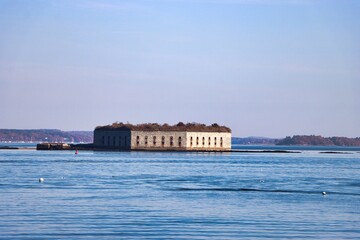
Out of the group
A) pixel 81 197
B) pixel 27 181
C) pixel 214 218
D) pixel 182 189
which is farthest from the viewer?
pixel 27 181

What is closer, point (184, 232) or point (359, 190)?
point (184, 232)

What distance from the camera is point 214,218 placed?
42.9 m

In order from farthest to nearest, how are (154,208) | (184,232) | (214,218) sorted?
1. (154,208)
2. (214,218)
3. (184,232)

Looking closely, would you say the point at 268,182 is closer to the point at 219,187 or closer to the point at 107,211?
the point at 219,187

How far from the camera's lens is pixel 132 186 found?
6844 centimetres

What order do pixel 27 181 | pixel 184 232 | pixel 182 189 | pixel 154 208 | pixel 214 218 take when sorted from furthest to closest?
pixel 27 181
pixel 182 189
pixel 154 208
pixel 214 218
pixel 184 232

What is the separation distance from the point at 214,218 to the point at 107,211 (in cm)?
628

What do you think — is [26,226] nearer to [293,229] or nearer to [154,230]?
[154,230]

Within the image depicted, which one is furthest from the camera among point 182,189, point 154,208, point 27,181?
point 27,181

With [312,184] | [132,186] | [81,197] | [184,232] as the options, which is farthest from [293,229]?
[312,184]

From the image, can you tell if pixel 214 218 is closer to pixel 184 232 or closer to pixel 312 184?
pixel 184 232

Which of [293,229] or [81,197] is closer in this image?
[293,229]

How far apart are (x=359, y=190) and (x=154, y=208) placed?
77.1ft

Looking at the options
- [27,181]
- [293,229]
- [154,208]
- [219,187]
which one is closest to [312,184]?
[219,187]
